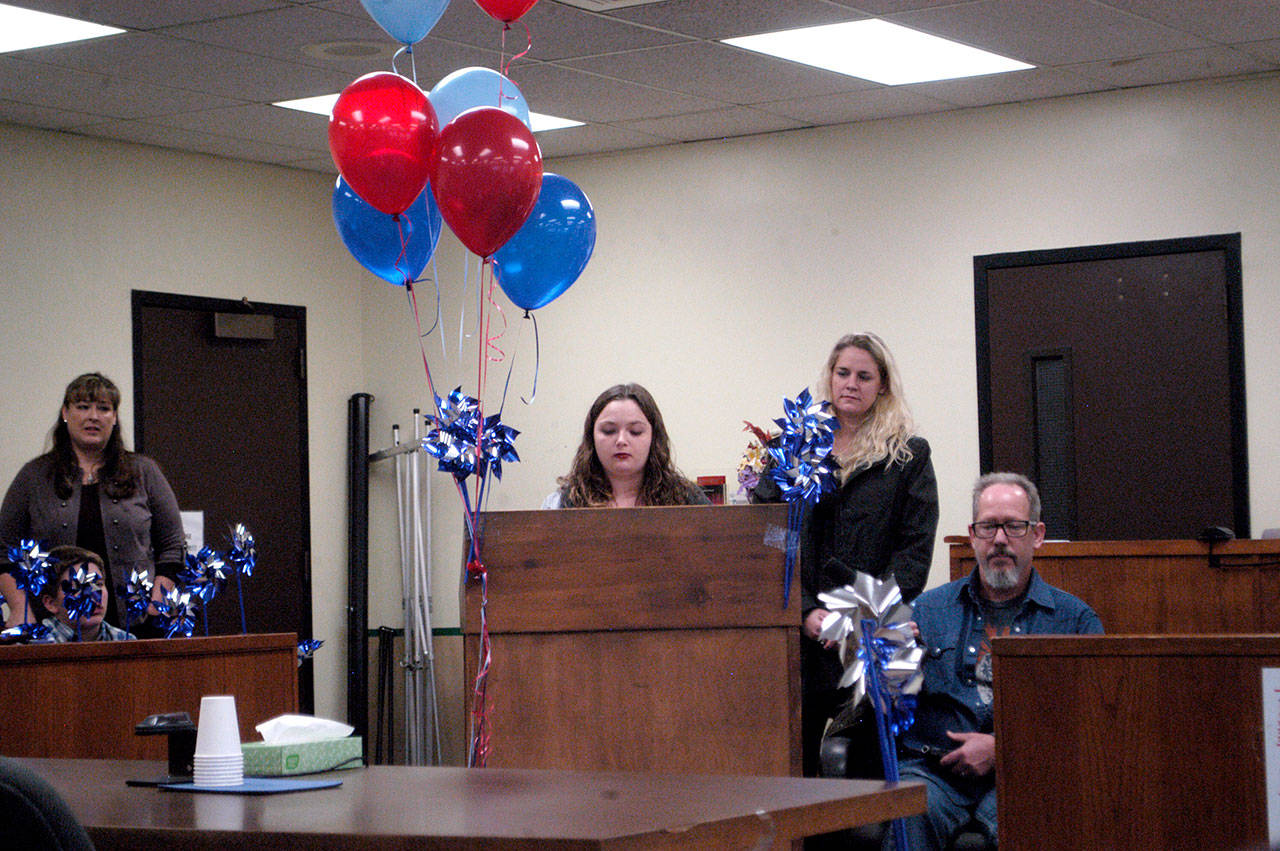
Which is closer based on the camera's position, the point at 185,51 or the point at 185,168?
the point at 185,51

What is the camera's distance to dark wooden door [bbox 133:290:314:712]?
7.20 metres

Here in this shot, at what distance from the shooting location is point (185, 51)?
5715 mm

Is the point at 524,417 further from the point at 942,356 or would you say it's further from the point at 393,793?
the point at 393,793

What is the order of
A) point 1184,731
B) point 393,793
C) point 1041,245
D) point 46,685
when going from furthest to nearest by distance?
point 1041,245 → point 46,685 → point 1184,731 → point 393,793

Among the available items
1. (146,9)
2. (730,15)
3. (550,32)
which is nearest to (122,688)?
(146,9)

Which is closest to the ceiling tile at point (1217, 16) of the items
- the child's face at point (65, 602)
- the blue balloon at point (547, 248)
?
the blue balloon at point (547, 248)

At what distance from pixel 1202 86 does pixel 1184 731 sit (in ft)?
13.6

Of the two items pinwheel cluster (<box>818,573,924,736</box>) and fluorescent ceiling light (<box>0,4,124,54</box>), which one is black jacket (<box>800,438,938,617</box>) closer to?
pinwheel cluster (<box>818,573,924,736</box>)

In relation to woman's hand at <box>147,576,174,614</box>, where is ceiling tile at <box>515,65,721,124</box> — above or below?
above

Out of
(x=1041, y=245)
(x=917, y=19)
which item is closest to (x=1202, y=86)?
(x=1041, y=245)

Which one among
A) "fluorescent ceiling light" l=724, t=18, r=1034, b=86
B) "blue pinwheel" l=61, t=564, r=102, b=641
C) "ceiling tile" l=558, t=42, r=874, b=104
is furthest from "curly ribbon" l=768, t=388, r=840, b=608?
"ceiling tile" l=558, t=42, r=874, b=104

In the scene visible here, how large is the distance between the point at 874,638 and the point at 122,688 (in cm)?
193

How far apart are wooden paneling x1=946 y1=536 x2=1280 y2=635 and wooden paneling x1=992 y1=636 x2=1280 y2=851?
230 cm

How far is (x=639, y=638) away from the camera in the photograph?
10.6 ft
